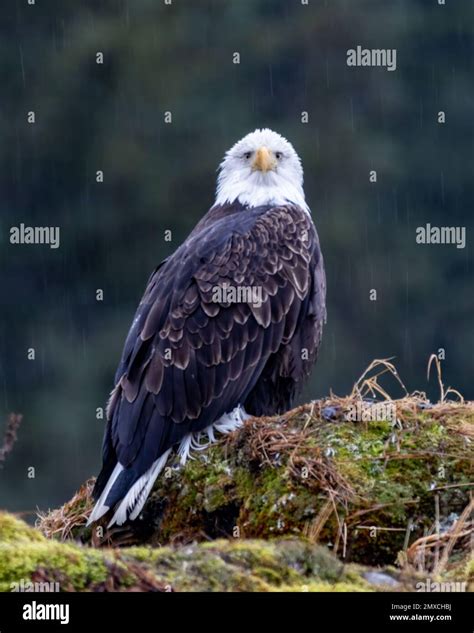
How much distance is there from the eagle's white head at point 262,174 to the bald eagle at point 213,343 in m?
0.33

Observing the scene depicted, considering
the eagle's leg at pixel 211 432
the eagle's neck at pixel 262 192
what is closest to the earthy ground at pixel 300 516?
the eagle's leg at pixel 211 432

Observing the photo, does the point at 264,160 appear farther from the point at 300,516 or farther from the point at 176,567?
the point at 176,567

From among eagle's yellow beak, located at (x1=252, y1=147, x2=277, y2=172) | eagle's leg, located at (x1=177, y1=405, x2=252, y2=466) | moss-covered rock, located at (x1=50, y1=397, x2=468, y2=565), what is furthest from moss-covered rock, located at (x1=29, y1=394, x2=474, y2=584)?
eagle's yellow beak, located at (x1=252, y1=147, x2=277, y2=172)

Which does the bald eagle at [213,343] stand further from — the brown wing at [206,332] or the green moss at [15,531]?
the green moss at [15,531]

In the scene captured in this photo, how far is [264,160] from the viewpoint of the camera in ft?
28.8

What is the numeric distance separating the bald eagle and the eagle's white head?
1.10ft

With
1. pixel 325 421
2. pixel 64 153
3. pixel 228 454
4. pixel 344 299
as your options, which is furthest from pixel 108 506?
pixel 64 153

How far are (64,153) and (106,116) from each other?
3.10ft

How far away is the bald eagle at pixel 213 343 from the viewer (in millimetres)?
7398

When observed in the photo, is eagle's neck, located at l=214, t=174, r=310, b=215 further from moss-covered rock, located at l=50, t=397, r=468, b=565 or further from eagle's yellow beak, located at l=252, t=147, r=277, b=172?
moss-covered rock, located at l=50, t=397, r=468, b=565

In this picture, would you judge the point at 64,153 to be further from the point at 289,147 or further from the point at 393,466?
the point at 393,466

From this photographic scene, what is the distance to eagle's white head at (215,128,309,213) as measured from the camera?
877 centimetres

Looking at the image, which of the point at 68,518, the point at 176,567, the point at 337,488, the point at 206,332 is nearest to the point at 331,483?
the point at 337,488

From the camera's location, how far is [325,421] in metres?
6.77
